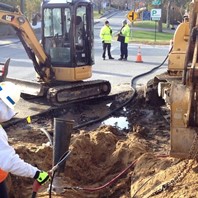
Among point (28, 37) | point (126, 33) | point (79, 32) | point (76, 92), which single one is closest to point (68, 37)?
point (79, 32)

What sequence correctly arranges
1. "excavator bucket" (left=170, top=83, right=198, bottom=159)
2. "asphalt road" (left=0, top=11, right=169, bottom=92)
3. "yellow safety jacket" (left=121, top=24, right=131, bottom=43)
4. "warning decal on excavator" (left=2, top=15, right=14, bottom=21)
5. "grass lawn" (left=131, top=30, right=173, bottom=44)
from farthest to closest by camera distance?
"grass lawn" (left=131, top=30, right=173, bottom=44), "yellow safety jacket" (left=121, top=24, right=131, bottom=43), "asphalt road" (left=0, top=11, right=169, bottom=92), "warning decal on excavator" (left=2, top=15, right=14, bottom=21), "excavator bucket" (left=170, top=83, right=198, bottom=159)

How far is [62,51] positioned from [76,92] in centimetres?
124

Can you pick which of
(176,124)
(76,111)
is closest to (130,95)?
(76,111)

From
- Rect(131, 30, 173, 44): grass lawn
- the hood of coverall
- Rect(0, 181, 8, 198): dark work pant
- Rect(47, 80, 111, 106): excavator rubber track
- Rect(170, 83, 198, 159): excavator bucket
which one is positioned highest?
the hood of coverall

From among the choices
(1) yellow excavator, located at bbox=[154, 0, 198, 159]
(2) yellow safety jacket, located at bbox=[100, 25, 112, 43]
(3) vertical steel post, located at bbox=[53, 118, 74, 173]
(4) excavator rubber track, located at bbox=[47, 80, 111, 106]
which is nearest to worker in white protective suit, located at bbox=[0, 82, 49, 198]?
(3) vertical steel post, located at bbox=[53, 118, 74, 173]

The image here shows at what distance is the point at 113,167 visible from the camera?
24.1 feet

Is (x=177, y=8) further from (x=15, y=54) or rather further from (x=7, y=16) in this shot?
(x=7, y=16)

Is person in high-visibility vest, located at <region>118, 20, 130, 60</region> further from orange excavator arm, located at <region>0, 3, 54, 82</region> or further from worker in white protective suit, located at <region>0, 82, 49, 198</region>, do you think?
worker in white protective suit, located at <region>0, 82, 49, 198</region>

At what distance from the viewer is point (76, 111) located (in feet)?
39.1

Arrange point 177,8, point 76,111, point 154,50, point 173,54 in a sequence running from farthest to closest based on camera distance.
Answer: point 177,8
point 154,50
point 76,111
point 173,54

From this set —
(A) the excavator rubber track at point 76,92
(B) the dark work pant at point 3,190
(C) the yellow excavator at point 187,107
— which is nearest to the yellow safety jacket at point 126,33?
(A) the excavator rubber track at point 76,92

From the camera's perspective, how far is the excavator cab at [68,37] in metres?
12.2

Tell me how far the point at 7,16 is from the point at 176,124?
6832 millimetres

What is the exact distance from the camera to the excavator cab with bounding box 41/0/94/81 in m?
12.2
